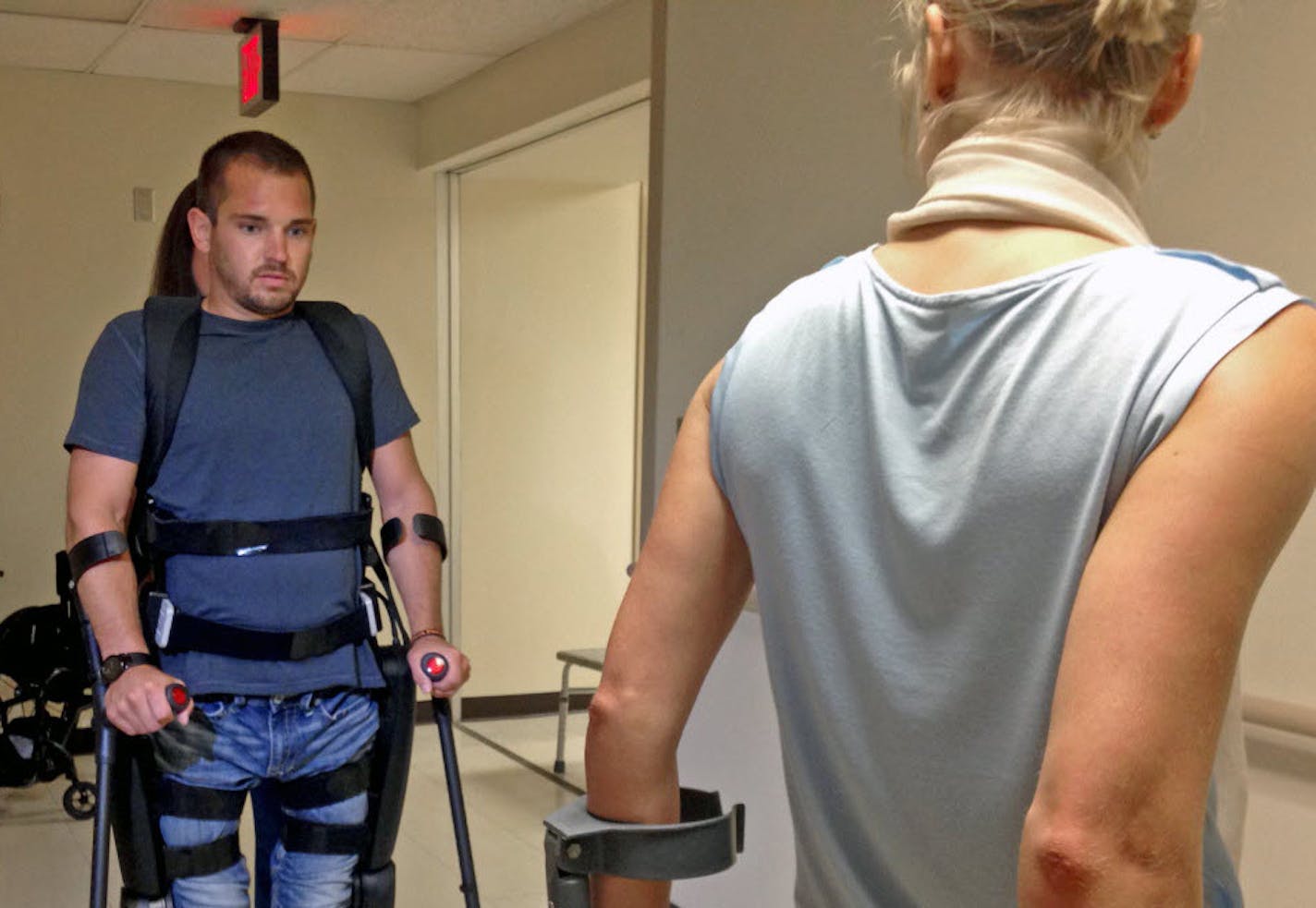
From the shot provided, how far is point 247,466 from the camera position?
2.42 metres

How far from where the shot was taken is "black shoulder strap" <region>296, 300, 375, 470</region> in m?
2.57

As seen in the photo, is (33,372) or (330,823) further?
(33,372)

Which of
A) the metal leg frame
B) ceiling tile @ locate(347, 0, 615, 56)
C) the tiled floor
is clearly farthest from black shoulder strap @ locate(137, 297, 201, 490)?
ceiling tile @ locate(347, 0, 615, 56)

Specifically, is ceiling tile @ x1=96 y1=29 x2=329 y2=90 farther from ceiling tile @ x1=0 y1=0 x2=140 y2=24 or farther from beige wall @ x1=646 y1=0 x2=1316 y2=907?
beige wall @ x1=646 y1=0 x2=1316 y2=907

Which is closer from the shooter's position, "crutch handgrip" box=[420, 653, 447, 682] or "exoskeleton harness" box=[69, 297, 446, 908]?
"exoskeleton harness" box=[69, 297, 446, 908]

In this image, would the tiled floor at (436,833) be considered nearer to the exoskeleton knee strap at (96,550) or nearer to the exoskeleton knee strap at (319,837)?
the exoskeleton knee strap at (319,837)

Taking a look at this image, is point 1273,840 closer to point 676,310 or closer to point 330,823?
point 330,823

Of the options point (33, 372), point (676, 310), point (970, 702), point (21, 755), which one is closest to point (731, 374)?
point (970, 702)

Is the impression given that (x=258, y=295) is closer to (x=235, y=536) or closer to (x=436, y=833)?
(x=235, y=536)

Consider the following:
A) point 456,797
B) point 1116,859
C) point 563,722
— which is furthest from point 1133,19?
point 563,722

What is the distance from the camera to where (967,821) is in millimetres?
880

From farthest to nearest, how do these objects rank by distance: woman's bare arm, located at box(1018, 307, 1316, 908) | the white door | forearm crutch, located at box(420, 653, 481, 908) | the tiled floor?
the white door
the tiled floor
forearm crutch, located at box(420, 653, 481, 908)
woman's bare arm, located at box(1018, 307, 1316, 908)

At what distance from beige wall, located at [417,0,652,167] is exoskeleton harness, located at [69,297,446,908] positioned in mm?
2720

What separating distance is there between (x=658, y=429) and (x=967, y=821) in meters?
3.06
